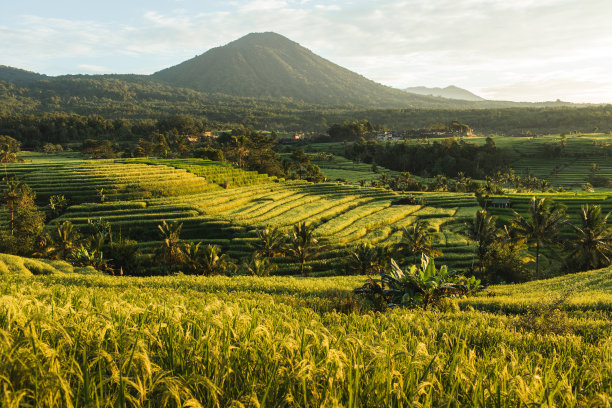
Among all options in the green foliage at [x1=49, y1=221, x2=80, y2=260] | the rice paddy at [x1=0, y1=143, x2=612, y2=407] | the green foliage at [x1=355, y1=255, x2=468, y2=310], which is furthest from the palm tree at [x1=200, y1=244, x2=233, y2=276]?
the green foliage at [x1=355, y1=255, x2=468, y2=310]

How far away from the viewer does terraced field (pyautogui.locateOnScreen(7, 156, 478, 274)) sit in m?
56.6

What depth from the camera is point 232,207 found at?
7094 centimetres

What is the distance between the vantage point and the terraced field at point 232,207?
5662cm

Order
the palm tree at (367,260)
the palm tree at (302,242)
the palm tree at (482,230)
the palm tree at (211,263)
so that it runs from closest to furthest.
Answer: the palm tree at (211,263) → the palm tree at (482,230) → the palm tree at (367,260) → the palm tree at (302,242)

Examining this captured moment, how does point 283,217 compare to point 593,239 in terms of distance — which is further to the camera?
point 283,217

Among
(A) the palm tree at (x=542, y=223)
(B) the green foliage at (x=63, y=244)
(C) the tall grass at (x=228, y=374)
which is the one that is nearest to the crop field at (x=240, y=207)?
(A) the palm tree at (x=542, y=223)

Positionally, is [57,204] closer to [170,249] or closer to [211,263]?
[170,249]

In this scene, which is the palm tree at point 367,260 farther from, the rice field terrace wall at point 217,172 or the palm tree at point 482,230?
the rice field terrace wall at point 217,172

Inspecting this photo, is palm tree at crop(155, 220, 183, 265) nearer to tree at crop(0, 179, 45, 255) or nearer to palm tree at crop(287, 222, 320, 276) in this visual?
palm tree at crop(287, 222, 320, 276)

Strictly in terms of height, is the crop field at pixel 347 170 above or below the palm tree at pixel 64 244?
above

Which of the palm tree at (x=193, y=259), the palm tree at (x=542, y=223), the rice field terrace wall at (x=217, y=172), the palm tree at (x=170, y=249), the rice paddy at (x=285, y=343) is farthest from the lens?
the rice field terrace wall at (x=217, y=172)

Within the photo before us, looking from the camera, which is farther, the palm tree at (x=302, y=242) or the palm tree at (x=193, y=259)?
the palm tree at (x=302, y=242)

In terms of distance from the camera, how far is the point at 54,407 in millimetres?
3320

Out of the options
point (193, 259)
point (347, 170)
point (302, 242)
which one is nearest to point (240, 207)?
point (302, 242)
